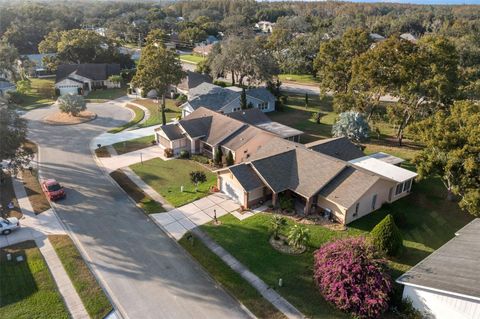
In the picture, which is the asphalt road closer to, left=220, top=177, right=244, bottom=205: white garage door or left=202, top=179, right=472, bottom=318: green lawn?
left=202, top=179, right=472, bottom=318: green lawn

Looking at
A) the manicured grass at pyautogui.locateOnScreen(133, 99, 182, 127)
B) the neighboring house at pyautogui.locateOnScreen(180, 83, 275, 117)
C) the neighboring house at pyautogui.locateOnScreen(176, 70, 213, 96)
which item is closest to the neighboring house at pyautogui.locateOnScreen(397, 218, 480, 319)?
the neighboring house at pyautogui.locateOnScreen(180, 83, 275, 117)

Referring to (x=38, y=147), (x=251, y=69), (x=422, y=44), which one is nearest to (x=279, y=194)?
(x=422, y=44)

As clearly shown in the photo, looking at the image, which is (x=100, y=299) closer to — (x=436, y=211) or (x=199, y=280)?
(x=199, y=280)

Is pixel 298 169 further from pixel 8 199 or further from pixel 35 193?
pixel 8 199

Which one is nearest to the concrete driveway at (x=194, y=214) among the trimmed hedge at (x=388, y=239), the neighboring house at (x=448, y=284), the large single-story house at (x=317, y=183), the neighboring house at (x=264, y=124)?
the large single-story house at (x=317, y=183)

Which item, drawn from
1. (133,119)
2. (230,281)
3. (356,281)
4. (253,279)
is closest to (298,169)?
(253,279)

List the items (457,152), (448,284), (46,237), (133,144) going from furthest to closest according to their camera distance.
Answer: (133,144) < (46,237) < (457,152) < (448,284)

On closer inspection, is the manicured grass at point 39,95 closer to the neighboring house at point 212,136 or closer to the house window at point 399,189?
the neighboring house at point 212,136
